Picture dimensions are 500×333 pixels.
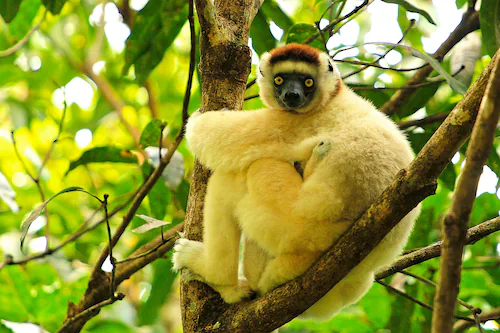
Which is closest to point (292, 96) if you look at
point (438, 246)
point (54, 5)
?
point (438, 246)

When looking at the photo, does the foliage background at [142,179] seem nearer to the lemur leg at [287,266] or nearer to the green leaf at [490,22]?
the green leaf at [490,22]

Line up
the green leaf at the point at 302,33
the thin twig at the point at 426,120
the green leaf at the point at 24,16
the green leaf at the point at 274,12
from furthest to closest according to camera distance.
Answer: the green leaf at the point at 24,16, the green leaf at the point at 274,12, the thin twig at the point at 426,120, the green leaf at the point at 302,33

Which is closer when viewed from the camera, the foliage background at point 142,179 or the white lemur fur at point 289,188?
the white lemur fur at point 289,188

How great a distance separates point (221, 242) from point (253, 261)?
0.29 m

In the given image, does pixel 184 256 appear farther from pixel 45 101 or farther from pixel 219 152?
pixel 45 101

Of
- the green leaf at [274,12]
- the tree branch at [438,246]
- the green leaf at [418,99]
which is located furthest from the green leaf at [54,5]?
the tree branch at [438,246]

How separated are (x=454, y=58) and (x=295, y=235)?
10.6ft

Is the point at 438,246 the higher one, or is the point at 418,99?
→ the point at 418,99

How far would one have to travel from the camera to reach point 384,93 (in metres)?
5.69

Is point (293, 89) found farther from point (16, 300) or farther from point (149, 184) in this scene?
point (16, 300)

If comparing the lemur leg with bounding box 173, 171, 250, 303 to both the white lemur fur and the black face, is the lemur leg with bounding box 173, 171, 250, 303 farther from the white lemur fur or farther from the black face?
the black face

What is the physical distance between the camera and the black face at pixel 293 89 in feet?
13.0

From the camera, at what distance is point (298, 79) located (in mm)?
4207

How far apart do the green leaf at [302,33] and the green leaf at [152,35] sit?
1.09 m
